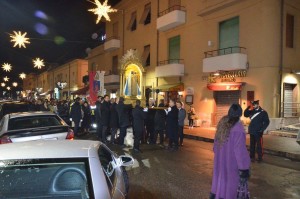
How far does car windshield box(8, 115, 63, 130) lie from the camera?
8.39m

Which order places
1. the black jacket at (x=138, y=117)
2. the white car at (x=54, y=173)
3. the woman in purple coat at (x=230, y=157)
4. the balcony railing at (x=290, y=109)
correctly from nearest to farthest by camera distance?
the white car at (x=54, y=173)
the woman in purple coat at (x=230, y=157)
the black jacket at (x=138, y=117)
the balcony railing at (x=290, y=109)

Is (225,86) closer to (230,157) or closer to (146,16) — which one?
(146,16)

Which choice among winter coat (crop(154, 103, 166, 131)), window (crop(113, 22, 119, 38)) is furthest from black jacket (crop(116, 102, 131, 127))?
window (crop(113, 22, 119, 38))

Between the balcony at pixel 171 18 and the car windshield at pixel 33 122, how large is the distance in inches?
601

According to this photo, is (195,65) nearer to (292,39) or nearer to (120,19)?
(292,39)

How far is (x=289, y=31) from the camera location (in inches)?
703

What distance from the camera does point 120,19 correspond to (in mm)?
32312

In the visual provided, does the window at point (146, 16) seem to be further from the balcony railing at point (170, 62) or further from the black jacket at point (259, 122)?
the black jacket at point (259, 122)

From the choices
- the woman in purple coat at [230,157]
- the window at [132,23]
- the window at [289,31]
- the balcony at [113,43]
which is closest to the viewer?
the woman in purple coat at [230,157]

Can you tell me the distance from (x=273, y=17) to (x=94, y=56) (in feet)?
82.7

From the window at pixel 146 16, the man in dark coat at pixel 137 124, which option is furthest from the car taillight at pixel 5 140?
the window at pixel 146 16

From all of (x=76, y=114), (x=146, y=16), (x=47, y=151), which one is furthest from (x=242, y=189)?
(x=146, y=16)

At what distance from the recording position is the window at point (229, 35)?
1870cm

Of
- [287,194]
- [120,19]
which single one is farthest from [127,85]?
[287,194]
